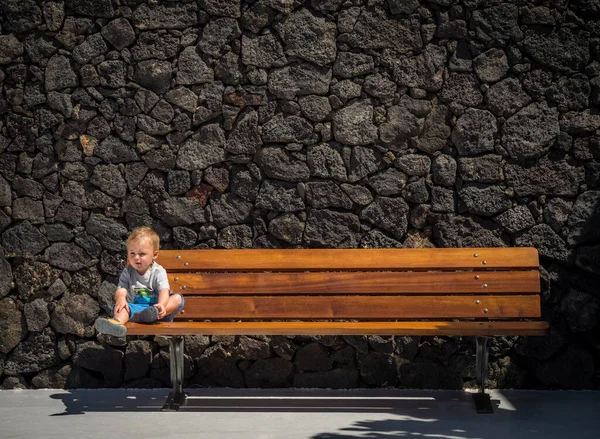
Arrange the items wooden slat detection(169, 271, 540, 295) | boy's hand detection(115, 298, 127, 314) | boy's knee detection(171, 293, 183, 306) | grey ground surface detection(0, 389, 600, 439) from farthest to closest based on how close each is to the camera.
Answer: wooden slat detection(169, 271, 540, 295) < boy's knee detection(171, 293, 183, 306) < boy's hand detection(115, 298, 127, 314) < grey ground surface detection(0, 389, 600, 439)

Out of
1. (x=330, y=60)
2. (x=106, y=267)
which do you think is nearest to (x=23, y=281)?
(x=106, y=267)

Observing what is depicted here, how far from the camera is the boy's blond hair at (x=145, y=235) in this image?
17.7 ft

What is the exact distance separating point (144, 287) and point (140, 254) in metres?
0.21

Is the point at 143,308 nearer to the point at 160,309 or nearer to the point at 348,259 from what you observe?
the point at 160,309

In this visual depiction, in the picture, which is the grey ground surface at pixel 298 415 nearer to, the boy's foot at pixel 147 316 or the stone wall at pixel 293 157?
the stone wall at pixel 293 157

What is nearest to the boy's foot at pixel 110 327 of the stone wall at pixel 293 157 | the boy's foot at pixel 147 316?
the boy's foot at pixel 147 316

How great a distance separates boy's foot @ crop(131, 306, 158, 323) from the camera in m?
5.17

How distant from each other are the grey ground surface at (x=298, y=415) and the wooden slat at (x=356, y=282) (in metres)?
0.71

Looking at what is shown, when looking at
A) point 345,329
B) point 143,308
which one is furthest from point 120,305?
point 345,329

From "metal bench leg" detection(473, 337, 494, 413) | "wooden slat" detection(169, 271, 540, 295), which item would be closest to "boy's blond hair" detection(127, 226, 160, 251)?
"wooden slat" detection(169, 271, 540, 295)

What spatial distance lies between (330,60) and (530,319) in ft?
7.23

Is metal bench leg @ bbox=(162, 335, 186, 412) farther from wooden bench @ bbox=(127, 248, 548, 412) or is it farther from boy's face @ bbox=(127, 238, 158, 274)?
boy's face @ bbox=(127, 238, 158, 274)

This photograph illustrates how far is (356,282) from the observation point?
18.5 feet

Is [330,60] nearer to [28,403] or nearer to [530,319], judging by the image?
[530,319]
